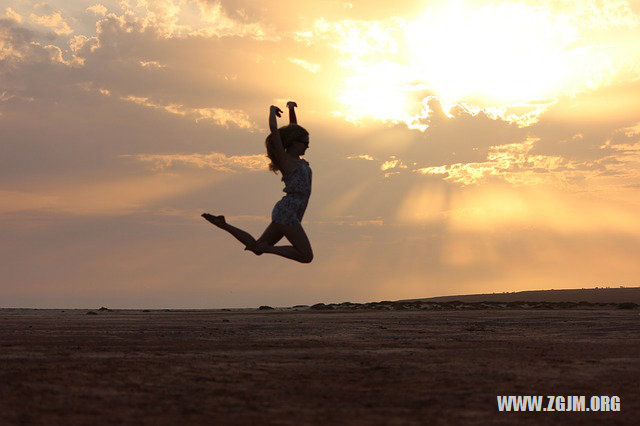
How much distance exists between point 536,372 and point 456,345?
4338 millimetres

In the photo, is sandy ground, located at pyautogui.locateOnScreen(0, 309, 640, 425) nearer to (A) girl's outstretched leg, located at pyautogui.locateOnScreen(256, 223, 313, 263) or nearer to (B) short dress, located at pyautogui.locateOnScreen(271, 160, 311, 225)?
(A) girl's outstretched leg, located at pyautogui.locateOnScreen(256, 223, 313, 263)

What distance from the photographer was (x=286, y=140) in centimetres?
1170

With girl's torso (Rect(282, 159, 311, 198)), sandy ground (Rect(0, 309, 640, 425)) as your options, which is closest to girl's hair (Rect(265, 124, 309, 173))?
girl's torso (Rect(282, 159, 311, 198))

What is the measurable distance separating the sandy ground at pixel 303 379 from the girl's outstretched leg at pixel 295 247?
Result: 60.0 inches

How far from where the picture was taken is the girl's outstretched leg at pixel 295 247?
11.5m

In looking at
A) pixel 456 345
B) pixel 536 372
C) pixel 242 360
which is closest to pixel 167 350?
pixel 242 360

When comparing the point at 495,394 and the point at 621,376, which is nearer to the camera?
the point at 495,394

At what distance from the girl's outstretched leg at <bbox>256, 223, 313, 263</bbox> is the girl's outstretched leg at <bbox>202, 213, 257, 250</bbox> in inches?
5.8

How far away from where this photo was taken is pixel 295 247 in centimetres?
1155

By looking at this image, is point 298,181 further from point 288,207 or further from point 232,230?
point 232,230

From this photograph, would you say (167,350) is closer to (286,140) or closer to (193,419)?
(286,140)

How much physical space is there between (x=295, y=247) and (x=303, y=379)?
8.36ft

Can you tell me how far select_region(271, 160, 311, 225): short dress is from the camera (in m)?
11.5

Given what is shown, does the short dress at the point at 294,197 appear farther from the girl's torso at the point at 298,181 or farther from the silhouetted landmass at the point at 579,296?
the silhouetted landmass at the point at 579,296
